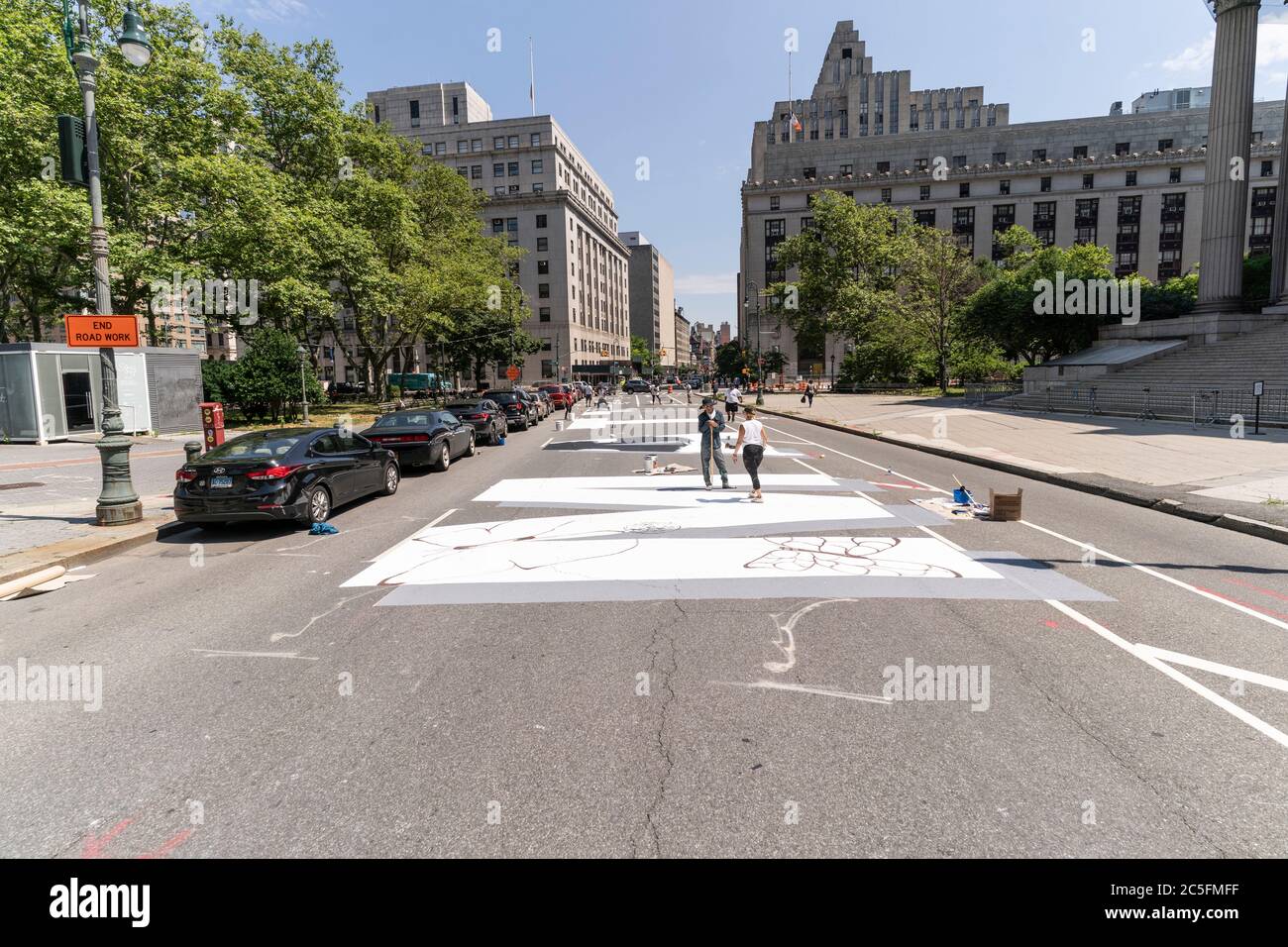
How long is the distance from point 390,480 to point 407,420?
377 cm

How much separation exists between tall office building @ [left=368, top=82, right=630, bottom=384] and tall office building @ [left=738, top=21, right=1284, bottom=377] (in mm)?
26013

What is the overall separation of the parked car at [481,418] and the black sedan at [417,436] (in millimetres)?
5610

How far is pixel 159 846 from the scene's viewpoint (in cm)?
321

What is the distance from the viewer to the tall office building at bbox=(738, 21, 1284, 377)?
88562mm

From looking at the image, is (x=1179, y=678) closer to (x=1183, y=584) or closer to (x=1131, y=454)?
(x=1183, y=584)

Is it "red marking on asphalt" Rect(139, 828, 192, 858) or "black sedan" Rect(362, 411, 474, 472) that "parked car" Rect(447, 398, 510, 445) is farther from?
"red marking on asphalt" Rect(139, 828, 192, 858)

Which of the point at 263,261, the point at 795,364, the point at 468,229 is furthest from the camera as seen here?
the point at 795,364

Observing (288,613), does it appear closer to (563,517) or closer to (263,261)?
(563,517)

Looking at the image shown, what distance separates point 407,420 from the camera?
17000 mm

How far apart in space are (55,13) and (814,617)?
136 feet

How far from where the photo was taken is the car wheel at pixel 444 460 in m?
17.0

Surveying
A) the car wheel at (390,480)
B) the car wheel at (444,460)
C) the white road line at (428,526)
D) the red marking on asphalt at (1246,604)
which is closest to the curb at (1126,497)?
the red marking on asphalt at (1246,604)

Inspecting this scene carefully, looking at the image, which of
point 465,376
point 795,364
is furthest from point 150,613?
point 795,364

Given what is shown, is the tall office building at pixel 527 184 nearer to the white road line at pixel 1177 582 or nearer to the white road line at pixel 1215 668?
the white road line at pixel 1177 582
